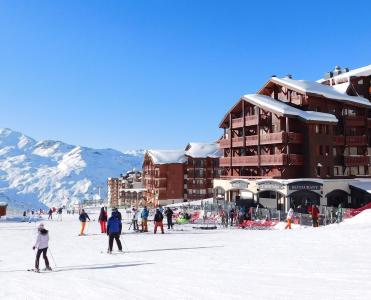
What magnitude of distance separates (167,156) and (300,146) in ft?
160

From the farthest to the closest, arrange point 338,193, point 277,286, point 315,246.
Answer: point 338,193
point 315,246
point 277,286

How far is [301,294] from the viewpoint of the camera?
9047 millimetres

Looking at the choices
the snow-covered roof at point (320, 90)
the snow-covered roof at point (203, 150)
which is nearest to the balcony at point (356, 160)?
the snow-covered roof at point (320, 90)

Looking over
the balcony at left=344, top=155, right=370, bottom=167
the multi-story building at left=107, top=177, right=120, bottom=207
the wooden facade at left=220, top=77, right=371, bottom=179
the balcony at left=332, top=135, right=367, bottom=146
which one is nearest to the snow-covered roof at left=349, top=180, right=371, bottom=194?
the wooden facade at left=220, top=77, right=371, bottom=179

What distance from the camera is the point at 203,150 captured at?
90.1 metres

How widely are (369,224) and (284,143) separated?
22804mm

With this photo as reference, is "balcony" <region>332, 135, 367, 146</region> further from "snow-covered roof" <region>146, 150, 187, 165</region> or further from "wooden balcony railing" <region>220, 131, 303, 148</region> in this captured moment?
"snow-covered roof" <region>146, 150, 187, 165</region>

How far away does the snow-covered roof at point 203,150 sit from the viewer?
290 feet

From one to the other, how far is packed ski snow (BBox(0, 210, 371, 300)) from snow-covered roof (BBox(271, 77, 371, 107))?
102 feet

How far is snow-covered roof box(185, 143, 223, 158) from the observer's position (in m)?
88.4

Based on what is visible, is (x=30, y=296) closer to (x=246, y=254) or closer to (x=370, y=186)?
(x=246, y=254)

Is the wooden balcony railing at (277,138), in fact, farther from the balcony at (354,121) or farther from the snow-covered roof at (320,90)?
the balcony at (354,121)

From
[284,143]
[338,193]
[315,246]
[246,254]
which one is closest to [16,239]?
[246,254]

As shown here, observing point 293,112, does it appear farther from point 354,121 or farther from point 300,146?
point 354,121
